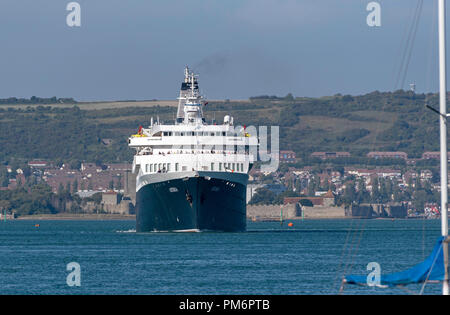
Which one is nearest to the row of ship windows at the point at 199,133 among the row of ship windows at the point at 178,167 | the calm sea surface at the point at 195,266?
the row of ship windows at the point at 178,167

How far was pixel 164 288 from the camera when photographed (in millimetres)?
38906

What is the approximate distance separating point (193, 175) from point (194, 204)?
2.10 meters

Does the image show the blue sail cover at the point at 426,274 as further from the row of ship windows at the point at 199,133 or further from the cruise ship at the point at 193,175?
the row of ship windows at the point at 199,133

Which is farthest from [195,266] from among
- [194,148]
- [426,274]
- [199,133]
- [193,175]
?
[199,133]

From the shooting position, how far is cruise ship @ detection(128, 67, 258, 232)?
73.1 metres

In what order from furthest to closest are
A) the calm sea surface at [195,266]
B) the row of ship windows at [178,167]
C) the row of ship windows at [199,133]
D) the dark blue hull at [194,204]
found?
the row of ship windows at [199,133]
the row of ship windows at [178,167]
the dark blue hull at [194,204]
the calm sea surface at [195,266]

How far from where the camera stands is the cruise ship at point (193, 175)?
240ft

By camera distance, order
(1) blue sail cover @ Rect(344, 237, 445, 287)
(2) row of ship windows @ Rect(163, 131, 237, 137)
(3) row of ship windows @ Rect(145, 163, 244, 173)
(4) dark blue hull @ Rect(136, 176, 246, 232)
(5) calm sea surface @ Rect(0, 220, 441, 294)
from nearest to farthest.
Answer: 1. (1) blue sail cover @ Rect(344, 237, 445, 287)
2. (5) calm sea surface @ Rect(0, 220, 441, 294)
3. (4) dark blue hull @ Rect(136, 176, 246, 232)
4. (3) row of ship windows @ Rect(145, 163, 244, 173)
5. (2) row of ship windows @ Rect(163, 131, 237, 137)

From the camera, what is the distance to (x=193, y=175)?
72312 millimetres

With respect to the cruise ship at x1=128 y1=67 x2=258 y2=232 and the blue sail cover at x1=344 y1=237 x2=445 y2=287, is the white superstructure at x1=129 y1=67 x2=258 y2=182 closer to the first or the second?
the cruise ship at x1=128 y1=67 x2=258 y2=232

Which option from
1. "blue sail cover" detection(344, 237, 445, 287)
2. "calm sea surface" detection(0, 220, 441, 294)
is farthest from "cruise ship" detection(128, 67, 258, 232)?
"blue sail cover" detection(344, 237, 445, 287)

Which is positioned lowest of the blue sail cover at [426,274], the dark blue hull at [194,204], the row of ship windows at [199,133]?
the blue sail cover at [426,274]

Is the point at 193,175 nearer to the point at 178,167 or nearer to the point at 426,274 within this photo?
the point at 178,167
